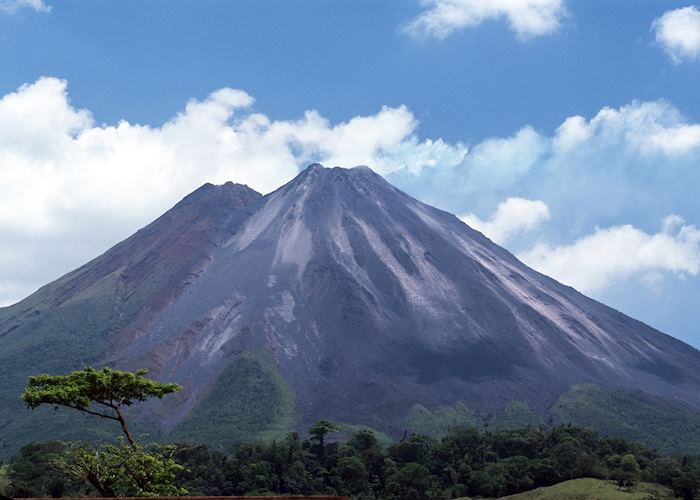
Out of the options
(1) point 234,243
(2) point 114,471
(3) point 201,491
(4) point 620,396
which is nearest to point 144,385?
(2) point 114,471

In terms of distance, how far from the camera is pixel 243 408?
440ft

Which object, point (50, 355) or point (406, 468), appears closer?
point (406, 468)

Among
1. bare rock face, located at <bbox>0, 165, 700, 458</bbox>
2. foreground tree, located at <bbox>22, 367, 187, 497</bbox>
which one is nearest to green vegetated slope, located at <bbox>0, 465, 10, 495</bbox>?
bare rock face, located at <bbox>0, 165, 700, 458</bbox>

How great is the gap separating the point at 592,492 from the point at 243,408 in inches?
2459

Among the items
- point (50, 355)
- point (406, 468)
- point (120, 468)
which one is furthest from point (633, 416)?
point (120, 468)

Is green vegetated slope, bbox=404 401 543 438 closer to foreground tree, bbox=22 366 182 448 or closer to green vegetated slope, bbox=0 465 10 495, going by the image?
green vegetated slope, bbox=0 465 10 495

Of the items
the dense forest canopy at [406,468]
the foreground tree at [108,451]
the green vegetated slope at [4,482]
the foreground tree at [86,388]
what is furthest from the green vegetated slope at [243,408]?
the foreground tree at [108,451]

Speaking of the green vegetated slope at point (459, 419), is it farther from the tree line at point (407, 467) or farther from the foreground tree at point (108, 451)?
the foreground tree at point (108, 451)

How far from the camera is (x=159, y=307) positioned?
174 m

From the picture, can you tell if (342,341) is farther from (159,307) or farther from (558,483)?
(558,483)

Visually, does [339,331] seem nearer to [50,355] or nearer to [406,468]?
[50,355]

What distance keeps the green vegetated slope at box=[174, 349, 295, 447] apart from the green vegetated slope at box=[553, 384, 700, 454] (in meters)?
42.6

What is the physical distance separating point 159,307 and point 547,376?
74241 mm

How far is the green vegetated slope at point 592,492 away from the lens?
83.3 m
